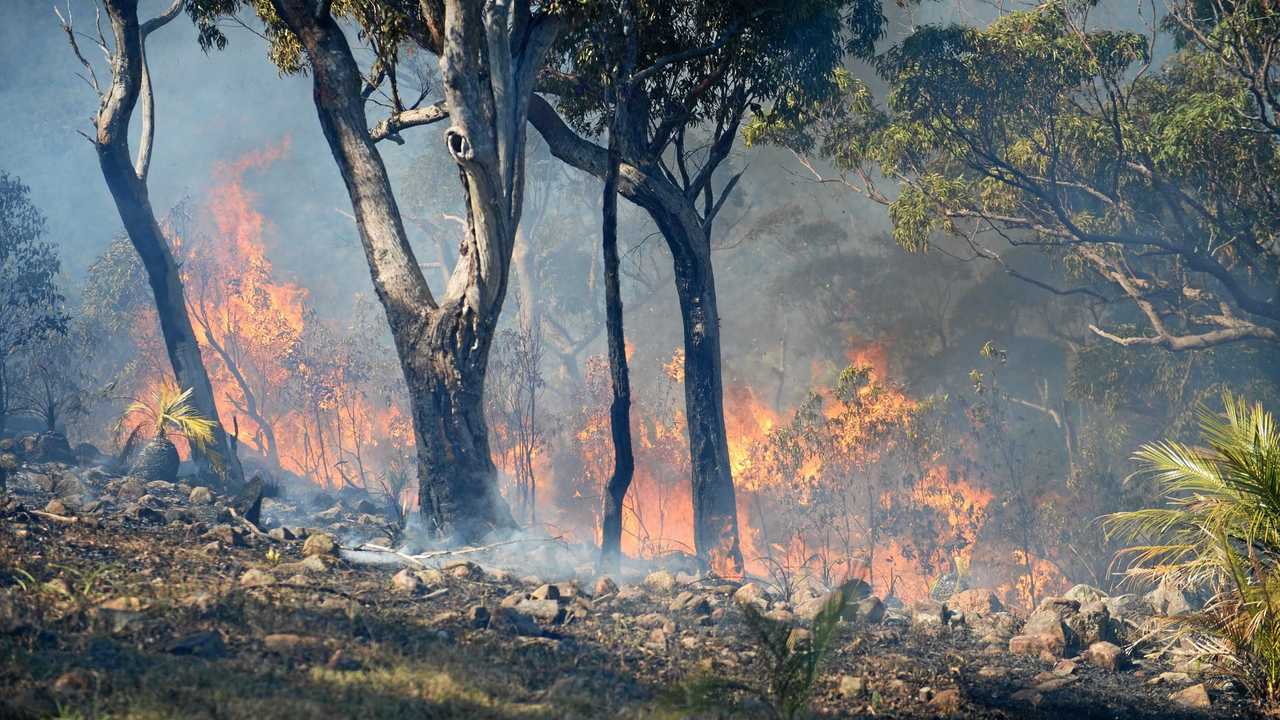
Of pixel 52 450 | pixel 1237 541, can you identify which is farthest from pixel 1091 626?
pixel 52 450

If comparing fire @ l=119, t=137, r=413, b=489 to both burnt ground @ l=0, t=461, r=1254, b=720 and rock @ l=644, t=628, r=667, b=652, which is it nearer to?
burnt ground @ l=0, t=461, r=1254, b=720

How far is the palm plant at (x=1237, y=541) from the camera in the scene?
19.2ft

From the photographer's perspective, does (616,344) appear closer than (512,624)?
No

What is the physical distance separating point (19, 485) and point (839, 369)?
26077mm

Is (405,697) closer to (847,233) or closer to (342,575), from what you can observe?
(342,575)

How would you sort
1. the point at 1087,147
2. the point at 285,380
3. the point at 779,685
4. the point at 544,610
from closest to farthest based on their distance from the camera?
the point at 779,685 → the point at 544,610 → the point at 1087,147 → the point at 285,380

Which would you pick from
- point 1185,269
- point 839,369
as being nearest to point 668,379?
point 839,369

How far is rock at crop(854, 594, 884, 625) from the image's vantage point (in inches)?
343

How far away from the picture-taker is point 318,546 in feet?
27.8

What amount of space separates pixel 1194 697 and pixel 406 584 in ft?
18.1

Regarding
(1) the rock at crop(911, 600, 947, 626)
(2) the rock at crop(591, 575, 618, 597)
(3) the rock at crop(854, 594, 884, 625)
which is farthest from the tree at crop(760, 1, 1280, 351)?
(2) the rock at crop(591, 575, 618, 597)

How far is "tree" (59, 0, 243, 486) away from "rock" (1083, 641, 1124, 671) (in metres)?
11.3

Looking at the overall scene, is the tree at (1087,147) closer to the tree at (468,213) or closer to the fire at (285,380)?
the tree at (468,213)

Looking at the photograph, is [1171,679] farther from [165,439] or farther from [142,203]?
[142,203]
